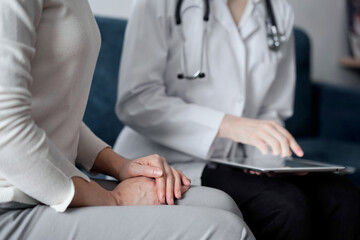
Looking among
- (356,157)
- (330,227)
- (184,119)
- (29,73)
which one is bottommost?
(356,157)

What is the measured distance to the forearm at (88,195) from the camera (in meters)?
0.75

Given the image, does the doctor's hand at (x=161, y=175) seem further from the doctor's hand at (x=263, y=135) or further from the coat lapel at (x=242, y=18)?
the coat lapel at (x=242, y=18)

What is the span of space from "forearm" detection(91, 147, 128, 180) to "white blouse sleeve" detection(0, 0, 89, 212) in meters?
0.25

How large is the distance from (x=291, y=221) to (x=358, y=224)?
9.8 inches

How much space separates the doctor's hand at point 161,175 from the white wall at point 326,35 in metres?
2.03

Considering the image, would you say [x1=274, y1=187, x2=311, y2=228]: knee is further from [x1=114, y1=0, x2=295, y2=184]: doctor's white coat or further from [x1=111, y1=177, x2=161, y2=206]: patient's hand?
[x1=111, y1=177, x2=161, y2=206]: patient's hand

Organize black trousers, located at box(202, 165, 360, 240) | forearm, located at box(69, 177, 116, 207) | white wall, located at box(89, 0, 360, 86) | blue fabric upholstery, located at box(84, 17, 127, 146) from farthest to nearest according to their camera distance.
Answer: white wall, located at box(89, 0, 360, 86), blue fabric upholstery, located at box(84, 17, 127, 146), black trousers, located at box(202, 165, 360, 240), forearm, located at box(69, 177, 116, 207)

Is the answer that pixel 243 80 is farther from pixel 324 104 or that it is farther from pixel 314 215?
pixel 324 104

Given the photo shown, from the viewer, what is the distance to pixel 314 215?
1159mm

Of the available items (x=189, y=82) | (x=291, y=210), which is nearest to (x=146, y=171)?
(x=291, y=210)

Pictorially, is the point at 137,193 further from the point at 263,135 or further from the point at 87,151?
the point at 263,135

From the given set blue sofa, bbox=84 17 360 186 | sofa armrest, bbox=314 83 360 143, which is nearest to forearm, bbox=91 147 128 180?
blue sofa, bbox=84 17 360 186

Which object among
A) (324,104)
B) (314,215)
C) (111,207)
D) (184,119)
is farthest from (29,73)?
(324,104)

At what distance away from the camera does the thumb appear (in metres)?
0.85
